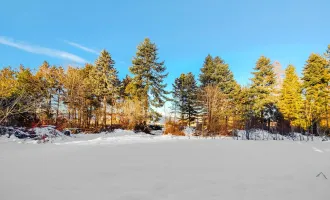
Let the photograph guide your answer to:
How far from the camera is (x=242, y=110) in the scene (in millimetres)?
22422

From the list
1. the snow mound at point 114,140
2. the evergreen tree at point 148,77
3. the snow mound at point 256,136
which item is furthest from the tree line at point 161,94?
the snow mound at point 114,140

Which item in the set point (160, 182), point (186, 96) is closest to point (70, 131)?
point (160, 182)

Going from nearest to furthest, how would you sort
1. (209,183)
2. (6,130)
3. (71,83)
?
(209,183)
(6,130)
(71,83)

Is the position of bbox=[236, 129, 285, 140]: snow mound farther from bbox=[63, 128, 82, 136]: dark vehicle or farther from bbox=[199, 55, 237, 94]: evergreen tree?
bbox=[199, 55, 237, 94]: evergreen tree

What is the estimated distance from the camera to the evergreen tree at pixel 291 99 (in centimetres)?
2016

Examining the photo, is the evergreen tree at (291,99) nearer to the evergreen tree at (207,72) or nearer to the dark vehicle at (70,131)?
the evergreen tree at (207,72)

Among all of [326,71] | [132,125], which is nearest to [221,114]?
[132,125]

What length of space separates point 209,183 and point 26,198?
1713 millimetres

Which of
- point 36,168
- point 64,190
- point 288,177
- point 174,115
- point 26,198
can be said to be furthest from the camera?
point 174,115

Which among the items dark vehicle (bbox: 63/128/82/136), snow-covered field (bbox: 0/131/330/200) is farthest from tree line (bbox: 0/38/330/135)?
snow-covered field (bbox: 0/131/330/200)

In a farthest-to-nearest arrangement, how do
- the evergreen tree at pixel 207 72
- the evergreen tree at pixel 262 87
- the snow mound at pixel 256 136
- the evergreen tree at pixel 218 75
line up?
the evergreen tree at pixel 207 72 → the evergreen tree at pixel 218 75 → the evergreen tree at pixel 262 87 → the snow mound at pixel 256 136

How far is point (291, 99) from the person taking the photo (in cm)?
2091

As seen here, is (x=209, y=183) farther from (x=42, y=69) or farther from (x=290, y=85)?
(x=42, y=69)

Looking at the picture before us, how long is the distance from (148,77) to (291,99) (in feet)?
50.3
